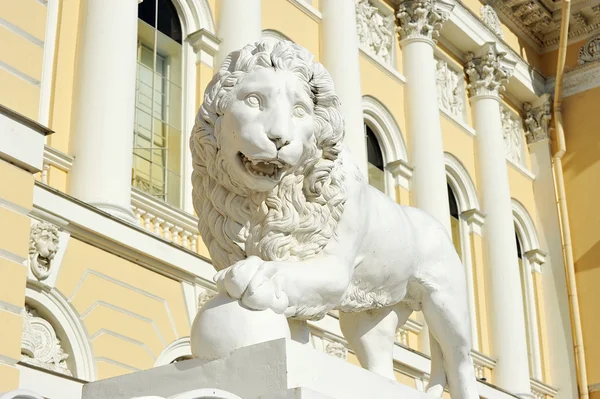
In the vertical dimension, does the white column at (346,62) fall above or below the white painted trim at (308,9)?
below

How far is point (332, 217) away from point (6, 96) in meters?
3.80

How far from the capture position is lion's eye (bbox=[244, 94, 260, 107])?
152 inches

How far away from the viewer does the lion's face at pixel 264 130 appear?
3.79 meters

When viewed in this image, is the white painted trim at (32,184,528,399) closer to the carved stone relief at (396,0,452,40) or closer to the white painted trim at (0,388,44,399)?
the white painted trim at (0,388,44,399)

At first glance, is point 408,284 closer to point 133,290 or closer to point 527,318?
point 133,290

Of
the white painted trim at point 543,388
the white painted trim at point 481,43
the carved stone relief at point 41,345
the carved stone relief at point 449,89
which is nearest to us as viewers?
the carved stone relief at point 41,345

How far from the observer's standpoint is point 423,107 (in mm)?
15766

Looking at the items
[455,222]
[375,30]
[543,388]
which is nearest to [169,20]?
[375,30]

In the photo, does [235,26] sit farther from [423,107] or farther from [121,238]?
[423,107]

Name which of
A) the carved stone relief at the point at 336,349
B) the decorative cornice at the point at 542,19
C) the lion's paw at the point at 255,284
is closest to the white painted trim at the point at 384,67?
the decorative cornice at the point at 542,19

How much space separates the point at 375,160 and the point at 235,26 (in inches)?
→ 144

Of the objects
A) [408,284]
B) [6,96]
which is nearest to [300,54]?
[408,284]

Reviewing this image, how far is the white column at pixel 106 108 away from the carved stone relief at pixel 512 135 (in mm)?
9376

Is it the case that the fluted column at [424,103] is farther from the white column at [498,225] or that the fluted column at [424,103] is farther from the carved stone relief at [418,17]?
the white column at [498,225]
